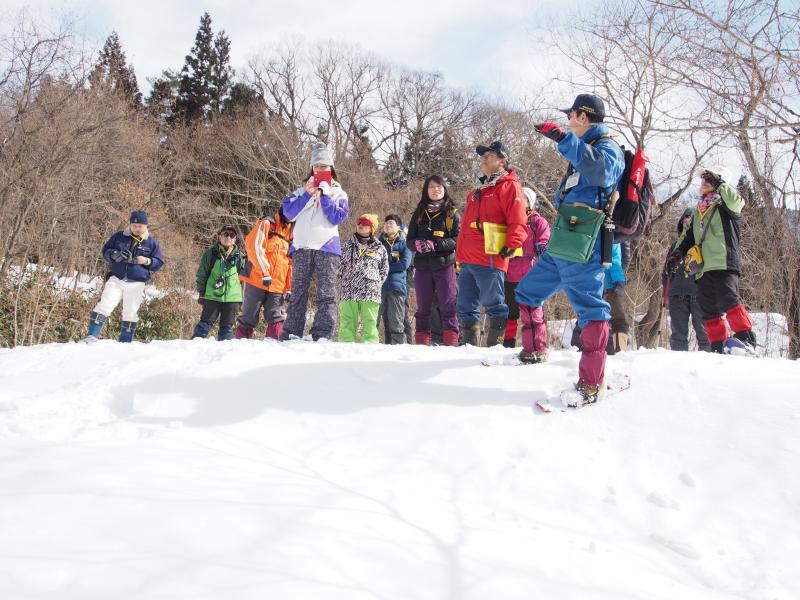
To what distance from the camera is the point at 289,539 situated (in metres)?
1.93

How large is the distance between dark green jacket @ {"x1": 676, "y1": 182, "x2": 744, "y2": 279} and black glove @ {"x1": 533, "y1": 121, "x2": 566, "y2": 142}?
2707mm

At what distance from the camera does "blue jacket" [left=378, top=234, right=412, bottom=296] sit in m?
6.89

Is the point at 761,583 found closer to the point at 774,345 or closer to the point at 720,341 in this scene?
the point at 720,341

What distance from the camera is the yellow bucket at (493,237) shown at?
5035mm

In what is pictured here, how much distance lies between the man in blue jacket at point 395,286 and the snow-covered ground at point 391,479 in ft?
7.99

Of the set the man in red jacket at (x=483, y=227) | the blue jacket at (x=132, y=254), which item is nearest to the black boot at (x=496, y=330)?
the man in red jacket at (x=483, y=227)

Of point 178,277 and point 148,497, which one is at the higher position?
point 178,277

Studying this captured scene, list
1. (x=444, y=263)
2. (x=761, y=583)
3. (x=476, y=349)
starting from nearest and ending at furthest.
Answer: (x=761, y=583), (x=476, y=349), (x=444, y=263)

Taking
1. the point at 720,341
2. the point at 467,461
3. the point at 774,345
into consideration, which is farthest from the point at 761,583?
the point at 774,345

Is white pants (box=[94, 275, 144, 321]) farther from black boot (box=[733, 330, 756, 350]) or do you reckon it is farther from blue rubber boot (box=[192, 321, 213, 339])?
black boot (box=[733, 330, 756, 350])

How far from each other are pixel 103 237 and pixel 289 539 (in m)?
15.5

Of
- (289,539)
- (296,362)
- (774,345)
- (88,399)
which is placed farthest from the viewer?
(774,345)

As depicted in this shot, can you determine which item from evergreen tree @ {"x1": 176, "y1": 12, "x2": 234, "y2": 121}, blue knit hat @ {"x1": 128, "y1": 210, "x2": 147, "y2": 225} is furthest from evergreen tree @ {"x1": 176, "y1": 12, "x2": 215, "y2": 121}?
blue knit hat @ {"x1": 128, "y1": 210, "x2": 147, "y2": 225}

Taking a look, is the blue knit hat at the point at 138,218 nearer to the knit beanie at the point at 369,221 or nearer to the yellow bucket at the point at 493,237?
the knit beanie at the point at 369,221
